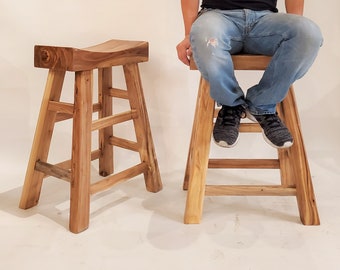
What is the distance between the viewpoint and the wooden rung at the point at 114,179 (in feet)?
3.87

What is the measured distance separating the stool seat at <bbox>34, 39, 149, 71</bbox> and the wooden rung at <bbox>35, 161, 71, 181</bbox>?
283 mm

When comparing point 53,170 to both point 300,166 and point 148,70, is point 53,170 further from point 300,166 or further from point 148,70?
point 300,166

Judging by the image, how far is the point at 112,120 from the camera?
1.23 metres

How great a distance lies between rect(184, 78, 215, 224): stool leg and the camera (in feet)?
3.65

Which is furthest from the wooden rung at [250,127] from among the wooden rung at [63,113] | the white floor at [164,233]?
the wooden rung at [63,113]

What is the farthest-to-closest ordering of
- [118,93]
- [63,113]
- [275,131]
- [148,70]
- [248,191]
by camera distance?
[148,70] < [118,93] < [63,113] < [248,191] < [275,131]

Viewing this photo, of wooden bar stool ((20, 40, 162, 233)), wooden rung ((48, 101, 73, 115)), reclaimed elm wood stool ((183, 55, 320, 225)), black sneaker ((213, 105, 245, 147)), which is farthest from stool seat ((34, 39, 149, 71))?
black sneaker ((213, 105, 245, 147))

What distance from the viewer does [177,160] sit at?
5.35ft

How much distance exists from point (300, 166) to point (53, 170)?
68 cm

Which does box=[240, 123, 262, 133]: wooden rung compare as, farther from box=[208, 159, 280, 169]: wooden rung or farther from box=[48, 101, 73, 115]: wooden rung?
box=[48, 101, 73, 115]: wooden rung

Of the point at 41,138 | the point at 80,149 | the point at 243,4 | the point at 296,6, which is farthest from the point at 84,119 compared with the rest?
the point at 296,6

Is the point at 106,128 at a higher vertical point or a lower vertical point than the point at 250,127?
lower

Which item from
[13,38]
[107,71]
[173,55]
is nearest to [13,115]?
[13,38]

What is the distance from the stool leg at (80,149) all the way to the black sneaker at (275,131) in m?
0.45
